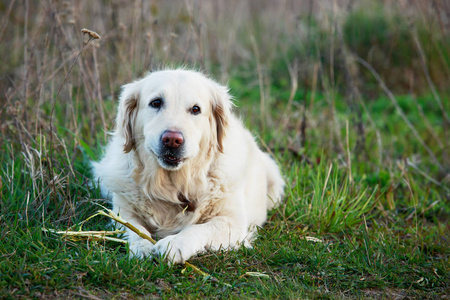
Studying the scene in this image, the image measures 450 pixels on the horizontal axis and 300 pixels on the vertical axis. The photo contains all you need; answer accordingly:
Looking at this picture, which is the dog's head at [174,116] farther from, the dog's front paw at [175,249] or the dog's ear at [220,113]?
the dog's front paw at [175,249]

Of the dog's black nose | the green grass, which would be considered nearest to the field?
the green grass

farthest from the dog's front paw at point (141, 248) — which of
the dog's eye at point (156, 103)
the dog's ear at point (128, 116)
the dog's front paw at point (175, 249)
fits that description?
the dog's eye at point (156, 103)

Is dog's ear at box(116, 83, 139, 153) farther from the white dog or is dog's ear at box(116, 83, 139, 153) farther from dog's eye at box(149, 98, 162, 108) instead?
dog's eye at box(149, 98, 162, 108)

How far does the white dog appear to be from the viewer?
3160 millimetres

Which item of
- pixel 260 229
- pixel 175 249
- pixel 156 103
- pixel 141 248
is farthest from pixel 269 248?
pixel 156 103

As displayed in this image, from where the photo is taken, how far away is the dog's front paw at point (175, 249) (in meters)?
2.86

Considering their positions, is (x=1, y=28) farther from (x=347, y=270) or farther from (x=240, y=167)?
(x=347, y=270)

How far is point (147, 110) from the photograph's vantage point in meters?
3.30

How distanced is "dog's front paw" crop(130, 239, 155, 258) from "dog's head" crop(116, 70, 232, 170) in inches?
20.0

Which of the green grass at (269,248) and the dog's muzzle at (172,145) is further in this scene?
the dog's muzzle at (172,145)

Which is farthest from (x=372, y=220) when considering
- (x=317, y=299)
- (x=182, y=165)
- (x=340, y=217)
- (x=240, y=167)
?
(x=182, y=165)

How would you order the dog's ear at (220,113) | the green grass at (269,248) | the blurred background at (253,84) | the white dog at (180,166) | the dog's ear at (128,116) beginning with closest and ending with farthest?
the green grass at (269,248)
the white dog at (180,166)
the dog's ear at (128,116)
the dog's ear at (220,113)
the blurred background at (253,84)

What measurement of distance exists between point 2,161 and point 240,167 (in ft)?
6.68

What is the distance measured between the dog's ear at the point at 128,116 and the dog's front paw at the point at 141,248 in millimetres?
747
